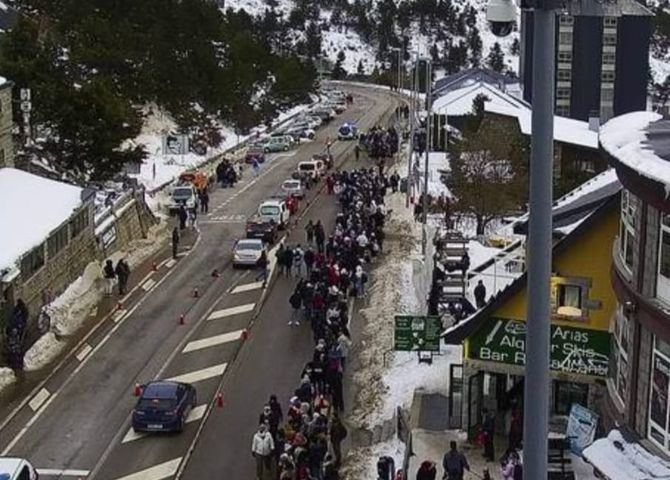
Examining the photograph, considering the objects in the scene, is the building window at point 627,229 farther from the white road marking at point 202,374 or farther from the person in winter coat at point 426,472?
the white road marking at point 202,374

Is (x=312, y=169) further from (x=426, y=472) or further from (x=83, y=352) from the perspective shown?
(x=426, y=472)

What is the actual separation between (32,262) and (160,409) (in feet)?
32.3

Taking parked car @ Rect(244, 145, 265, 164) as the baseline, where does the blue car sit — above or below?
below

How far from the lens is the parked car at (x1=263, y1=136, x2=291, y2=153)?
76.1 m

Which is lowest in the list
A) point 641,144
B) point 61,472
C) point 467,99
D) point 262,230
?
point 61,472

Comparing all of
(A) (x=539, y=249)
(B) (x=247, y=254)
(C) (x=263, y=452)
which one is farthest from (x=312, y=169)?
(A) (x=539, y=249)

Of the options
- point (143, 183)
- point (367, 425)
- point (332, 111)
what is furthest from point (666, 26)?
point (367, 425)

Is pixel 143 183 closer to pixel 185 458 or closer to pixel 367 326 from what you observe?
pixel 367 326

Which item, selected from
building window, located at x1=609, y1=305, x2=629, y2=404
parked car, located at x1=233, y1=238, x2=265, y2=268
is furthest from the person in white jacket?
parked car, located at x1=233, y1=238, x2=265, y2=268

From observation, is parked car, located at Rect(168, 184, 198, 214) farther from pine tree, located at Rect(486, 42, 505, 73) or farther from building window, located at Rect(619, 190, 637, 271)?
pine tree, located at Rect(486, 42, 505, 73)

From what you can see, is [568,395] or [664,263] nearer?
[664,263]

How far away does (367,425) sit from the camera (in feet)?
89.5

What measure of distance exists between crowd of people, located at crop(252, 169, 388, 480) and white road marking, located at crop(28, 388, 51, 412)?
5.94 meters

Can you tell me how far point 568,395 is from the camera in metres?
24.5
